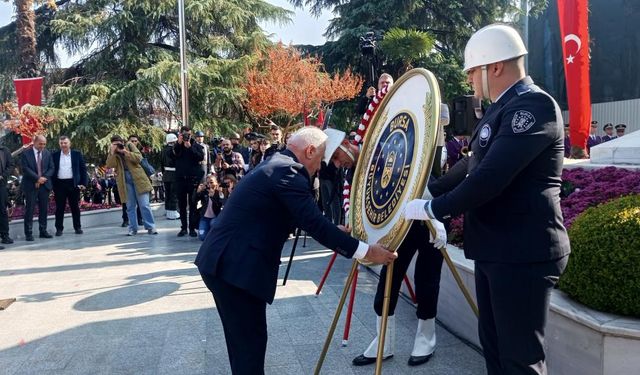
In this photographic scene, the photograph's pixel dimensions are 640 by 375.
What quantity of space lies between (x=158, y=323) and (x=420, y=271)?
247 cm

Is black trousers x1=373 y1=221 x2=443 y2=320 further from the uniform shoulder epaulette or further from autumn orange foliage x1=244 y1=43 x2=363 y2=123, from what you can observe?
autumn orange foliage x1=244 y1=43 x2=363 y2=123

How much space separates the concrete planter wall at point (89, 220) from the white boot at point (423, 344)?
9.43 m

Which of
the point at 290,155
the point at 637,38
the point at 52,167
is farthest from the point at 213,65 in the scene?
the point at 290,155

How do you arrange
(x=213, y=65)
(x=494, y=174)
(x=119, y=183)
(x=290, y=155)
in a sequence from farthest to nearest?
(x=213, y=65) < (x=119, y=183) < (x=290, y=155) < (x=494, y=174)

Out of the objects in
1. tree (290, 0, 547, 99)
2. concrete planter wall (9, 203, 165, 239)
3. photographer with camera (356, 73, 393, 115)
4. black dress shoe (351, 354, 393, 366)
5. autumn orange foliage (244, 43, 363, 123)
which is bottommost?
black dress shoe (351, 354, 393, 366)

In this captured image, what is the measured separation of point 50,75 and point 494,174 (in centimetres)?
2290

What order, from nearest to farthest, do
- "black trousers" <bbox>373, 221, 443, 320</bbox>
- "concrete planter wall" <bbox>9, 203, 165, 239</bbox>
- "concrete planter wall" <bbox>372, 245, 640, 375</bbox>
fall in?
1. "concrete planter wall" <bbox>372, 245, 640, 375</bbox>
2. "black trousers" <bbox>373, 221, 443, 320</bbox>
3. "concrete planter wall" <bbox>9, 203, 165, 239</bbox>

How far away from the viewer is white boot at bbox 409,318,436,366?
363cm

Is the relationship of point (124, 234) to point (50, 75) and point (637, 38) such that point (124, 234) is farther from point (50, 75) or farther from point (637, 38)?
point (637, 38)

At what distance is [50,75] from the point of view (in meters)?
21.2

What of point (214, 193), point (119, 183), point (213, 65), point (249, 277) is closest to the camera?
point (249, 277)

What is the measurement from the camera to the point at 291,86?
22.0 metres

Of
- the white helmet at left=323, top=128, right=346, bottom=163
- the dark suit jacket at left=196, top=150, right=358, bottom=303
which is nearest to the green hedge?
the dark suit jacket at left=196, top=150, right=358, bottom=303

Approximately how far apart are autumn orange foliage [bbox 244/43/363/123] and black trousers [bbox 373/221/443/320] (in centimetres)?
1804
